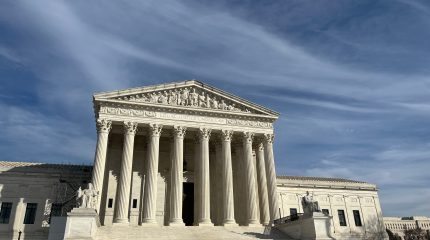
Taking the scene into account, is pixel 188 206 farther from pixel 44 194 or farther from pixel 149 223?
pixel 44 194

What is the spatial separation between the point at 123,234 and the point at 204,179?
395 inches

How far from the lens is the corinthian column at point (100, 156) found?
104ft

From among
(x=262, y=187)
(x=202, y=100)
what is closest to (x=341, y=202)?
(x=262, y=187)

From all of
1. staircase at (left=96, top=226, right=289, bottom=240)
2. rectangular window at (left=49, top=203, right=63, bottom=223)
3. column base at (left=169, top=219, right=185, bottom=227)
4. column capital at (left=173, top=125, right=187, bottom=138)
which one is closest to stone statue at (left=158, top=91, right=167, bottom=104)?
column capital at (left=173, top=125, right=187, bottom=138)

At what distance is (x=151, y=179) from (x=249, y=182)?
32.7 ft

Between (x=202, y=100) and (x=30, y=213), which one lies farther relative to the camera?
(x=202, y=100)

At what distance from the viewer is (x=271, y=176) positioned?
37.6 meters

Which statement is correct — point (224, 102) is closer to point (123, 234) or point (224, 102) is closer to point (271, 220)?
point (271, 220)

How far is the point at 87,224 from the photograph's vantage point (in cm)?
2453

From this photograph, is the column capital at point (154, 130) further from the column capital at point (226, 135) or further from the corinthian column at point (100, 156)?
the column capital at point (226, 135)

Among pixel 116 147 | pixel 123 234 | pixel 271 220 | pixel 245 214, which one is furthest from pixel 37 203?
pixel 271 220

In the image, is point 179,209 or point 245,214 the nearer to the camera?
point 179,209

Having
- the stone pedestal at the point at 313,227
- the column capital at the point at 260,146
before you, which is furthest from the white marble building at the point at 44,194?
the stone pedestal at the point at 313,227

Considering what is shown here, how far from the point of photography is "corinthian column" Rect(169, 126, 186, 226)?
108 ft
